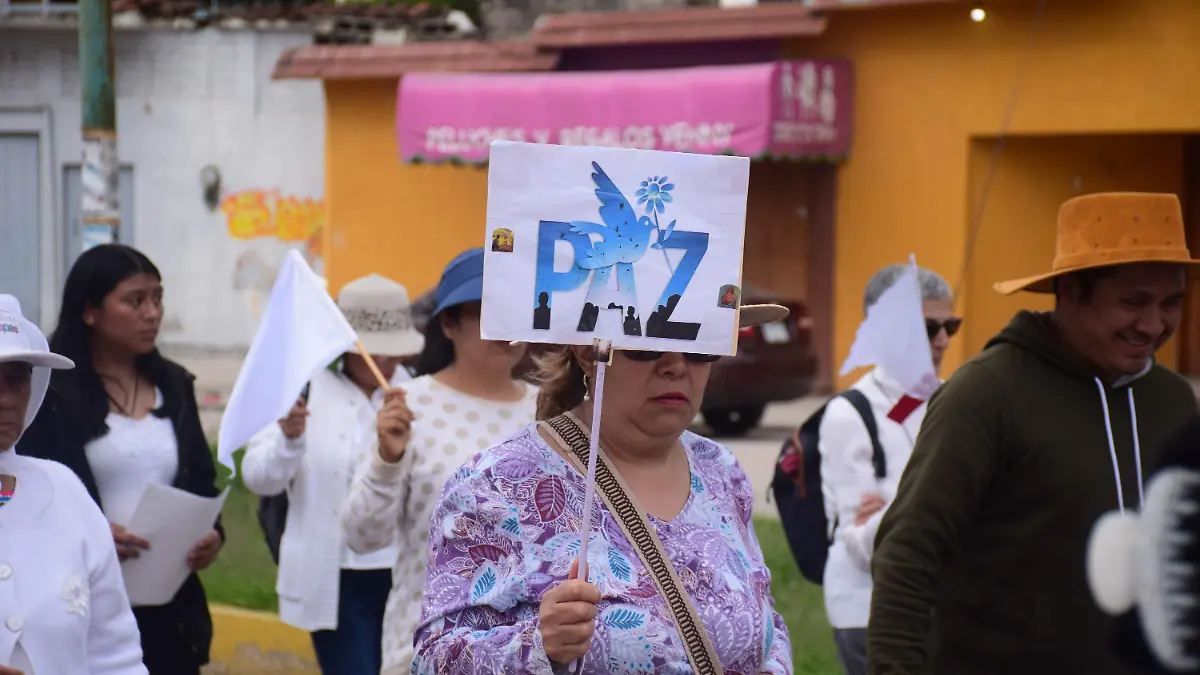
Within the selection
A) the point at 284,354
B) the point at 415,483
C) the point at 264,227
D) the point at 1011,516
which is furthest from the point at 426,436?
the point at 264,227

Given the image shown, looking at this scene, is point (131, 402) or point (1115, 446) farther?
point (131, 402)

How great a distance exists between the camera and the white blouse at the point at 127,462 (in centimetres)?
543

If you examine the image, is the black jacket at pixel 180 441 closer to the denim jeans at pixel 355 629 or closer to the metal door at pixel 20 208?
the denim jeans at pixel 355 629

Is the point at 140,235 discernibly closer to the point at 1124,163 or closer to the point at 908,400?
the point at 1124,163

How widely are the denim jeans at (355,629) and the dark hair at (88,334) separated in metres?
0.90

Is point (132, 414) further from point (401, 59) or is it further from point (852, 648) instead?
point (401, 59)

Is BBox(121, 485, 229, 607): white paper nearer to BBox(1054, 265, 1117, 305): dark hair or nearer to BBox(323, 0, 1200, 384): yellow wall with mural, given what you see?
BBox(1054, 265, 1117, 305): dark hair

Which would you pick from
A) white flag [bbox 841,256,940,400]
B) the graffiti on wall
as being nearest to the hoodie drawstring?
white flag [bbox 841,256,940,400]

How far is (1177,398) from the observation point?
4066mm

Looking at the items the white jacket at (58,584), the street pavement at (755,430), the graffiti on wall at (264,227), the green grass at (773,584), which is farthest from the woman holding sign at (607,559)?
the graffiti on wall at (264,227)

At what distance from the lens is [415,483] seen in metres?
5.18

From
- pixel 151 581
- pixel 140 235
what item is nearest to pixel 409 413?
pixel 151 581

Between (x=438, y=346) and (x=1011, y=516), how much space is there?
214 centimetres

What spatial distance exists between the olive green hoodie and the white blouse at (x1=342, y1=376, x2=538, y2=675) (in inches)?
62.8
